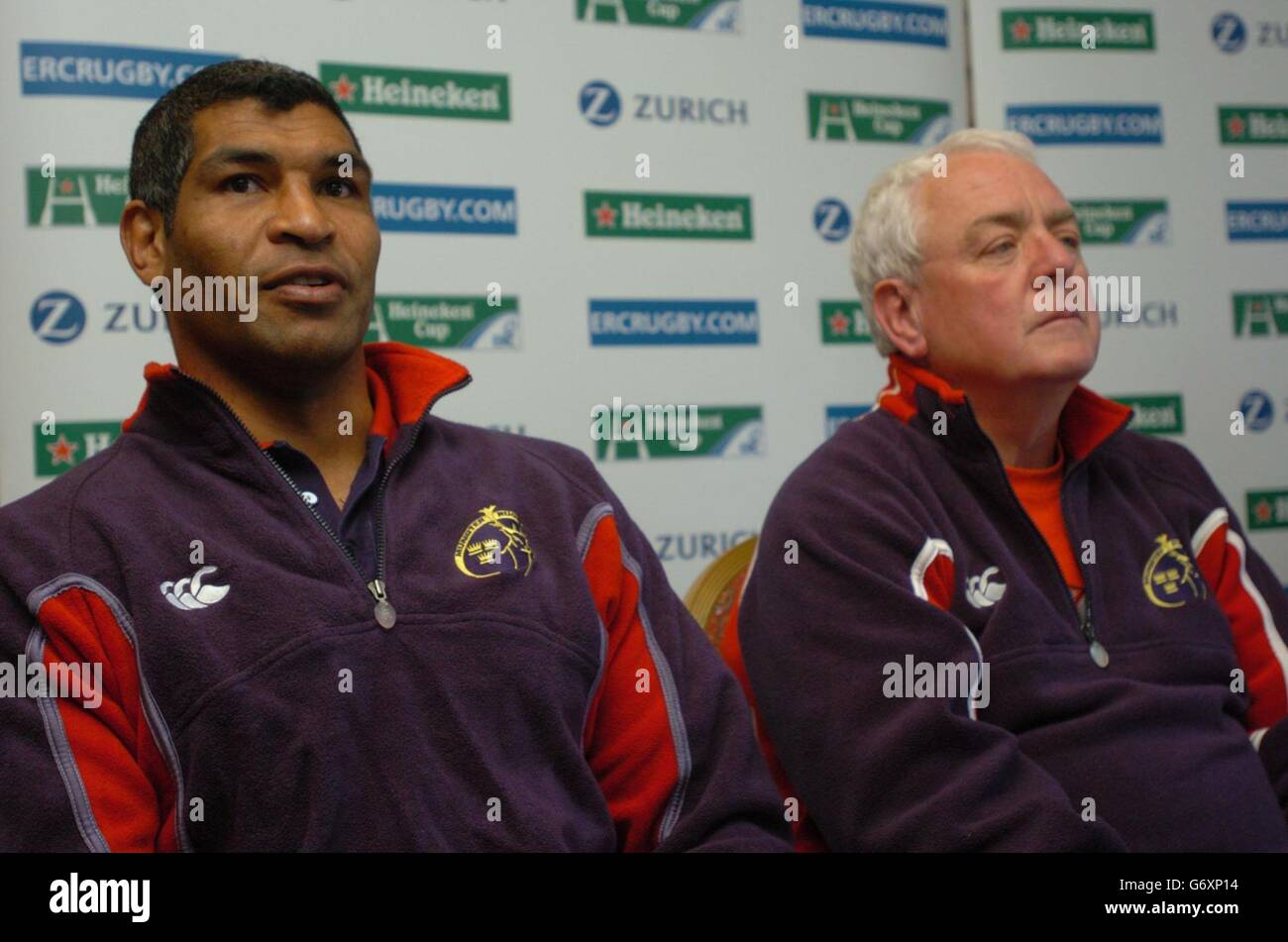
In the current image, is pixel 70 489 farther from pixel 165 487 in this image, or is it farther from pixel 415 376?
pixel 415 376

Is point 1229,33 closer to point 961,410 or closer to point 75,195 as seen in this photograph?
point 961,410

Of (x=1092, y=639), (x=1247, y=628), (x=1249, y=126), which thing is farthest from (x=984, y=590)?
(x=1249, y=126)

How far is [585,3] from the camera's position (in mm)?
2678

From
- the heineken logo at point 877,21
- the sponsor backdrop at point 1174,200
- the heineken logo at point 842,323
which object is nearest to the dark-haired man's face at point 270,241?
the heineken logo at point 842,323

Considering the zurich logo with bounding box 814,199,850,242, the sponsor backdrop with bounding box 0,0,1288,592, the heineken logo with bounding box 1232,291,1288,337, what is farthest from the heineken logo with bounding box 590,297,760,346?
the heineken logo with bounding box 1232,291,1288,337

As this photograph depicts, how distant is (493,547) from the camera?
4.94 ft

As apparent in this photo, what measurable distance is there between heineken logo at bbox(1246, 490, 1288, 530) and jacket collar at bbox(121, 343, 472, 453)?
214cm

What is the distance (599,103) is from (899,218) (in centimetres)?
91

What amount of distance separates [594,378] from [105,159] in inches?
39.0

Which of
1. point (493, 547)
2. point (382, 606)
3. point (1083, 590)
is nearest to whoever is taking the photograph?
point (382, 606)

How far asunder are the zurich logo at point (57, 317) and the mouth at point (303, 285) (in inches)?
38.2

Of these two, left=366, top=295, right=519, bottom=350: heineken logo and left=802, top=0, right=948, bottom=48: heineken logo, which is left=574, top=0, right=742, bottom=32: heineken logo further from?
left=366, top=295, right=519, bottom=350: heineken logo

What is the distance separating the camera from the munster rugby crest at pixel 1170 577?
1.82m

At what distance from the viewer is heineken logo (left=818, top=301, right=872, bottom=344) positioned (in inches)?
110
